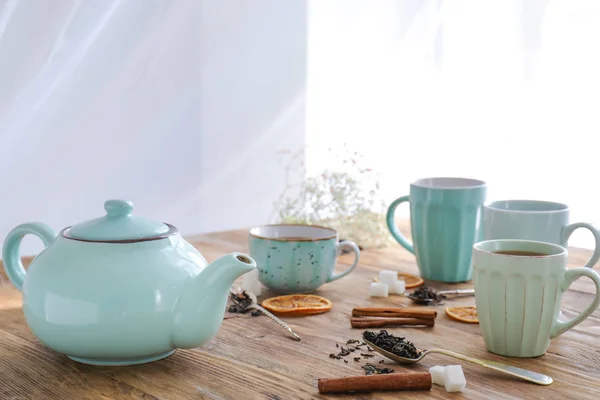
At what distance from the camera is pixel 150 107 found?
2586 mm

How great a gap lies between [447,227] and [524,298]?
0.44 m

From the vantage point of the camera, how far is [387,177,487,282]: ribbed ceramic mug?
140cm

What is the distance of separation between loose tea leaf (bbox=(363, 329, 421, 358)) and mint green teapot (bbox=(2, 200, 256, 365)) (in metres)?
0.20

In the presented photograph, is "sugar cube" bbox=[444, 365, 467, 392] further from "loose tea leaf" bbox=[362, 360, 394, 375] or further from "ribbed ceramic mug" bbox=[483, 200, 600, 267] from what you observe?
"ribbed ceramic mug" bbox=[483, 200, 600, 267]

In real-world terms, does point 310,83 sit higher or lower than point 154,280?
higher

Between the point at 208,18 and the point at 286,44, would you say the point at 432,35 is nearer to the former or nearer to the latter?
the point at 286,44

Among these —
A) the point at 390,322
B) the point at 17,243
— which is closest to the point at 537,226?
the point at 390,322

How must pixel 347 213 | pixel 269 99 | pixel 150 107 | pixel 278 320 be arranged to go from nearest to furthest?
pixel 278 320
pixel 347 213
pixel 150 107
pixel 269 99

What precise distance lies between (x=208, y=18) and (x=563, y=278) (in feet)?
6.60

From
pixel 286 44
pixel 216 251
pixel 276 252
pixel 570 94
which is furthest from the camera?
pixel 286 44

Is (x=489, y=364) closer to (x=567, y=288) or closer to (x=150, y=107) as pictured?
(x=567, y=288)

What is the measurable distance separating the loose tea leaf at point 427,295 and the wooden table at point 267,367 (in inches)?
2.2

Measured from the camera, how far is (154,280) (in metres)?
0.92

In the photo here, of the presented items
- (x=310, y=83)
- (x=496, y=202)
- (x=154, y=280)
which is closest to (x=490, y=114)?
(x=310, y=83)
